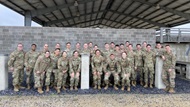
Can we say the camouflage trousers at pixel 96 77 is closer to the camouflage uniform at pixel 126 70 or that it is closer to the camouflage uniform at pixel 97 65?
the camouflage uniform at pixel 97 65

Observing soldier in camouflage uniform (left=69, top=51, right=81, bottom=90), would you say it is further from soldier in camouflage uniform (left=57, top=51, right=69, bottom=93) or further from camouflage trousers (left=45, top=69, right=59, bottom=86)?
camouflage trousers (left=45, top=69, right=59, bottom=86)

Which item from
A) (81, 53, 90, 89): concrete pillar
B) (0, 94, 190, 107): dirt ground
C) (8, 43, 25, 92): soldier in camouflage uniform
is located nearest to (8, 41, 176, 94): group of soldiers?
(8, 43, 25, 92): soldier in camouflage uniform

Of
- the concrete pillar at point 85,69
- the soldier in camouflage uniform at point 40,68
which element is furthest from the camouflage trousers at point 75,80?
the soldier in camouflage uniform at point 40,68

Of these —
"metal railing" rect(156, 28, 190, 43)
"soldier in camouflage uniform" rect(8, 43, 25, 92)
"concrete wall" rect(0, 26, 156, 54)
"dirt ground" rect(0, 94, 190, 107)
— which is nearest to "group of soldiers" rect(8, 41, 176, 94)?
"soldier in camouflage uniform" rect(8, 43, 25, 92)

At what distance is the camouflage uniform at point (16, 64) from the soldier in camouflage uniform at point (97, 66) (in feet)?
7.54

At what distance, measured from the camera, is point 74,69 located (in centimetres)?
645

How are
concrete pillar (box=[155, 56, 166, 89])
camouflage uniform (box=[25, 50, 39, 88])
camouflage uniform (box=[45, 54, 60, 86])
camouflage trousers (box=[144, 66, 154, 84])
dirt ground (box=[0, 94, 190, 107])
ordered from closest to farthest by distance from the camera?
dirt ground (box=[0, 94, 190, 107]) → camouflage uniform (box=[45, 54, 60, 86]) → camouflage uniform (box=[25, 50, 39, 88]) → concrete pillar (box=[155, 56, 166, 89]) → camouflage trousers (box=[144, 66, 154, 84])

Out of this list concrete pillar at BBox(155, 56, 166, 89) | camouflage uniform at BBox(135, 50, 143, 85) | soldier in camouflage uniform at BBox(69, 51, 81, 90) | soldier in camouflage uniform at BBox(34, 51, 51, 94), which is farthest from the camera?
camouflage uniform at BBox(135, 50, 143, 85)

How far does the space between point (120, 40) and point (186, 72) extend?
11.5ft

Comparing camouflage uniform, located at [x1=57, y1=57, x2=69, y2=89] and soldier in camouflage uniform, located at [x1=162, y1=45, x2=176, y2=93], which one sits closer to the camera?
camouflage uniform, located at [x1=57, y1=57, x2=69, y2=89]

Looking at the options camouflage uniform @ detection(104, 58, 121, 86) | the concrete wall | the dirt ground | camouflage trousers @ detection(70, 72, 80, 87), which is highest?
the concrete wall

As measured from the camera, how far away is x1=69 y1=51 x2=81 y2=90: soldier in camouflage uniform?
6.35 m

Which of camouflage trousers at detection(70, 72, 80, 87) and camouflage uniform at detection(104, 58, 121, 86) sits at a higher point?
camouflage uniform at detection(104, 58, 121, 86)

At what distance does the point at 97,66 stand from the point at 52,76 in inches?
59.9
